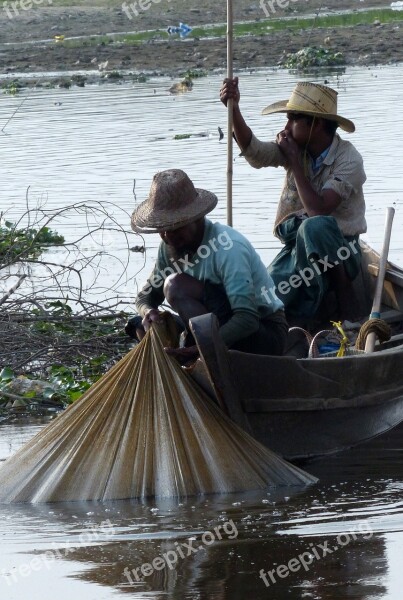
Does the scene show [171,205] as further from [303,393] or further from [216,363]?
[303,393]

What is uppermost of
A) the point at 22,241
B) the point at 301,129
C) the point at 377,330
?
the point at 301,129

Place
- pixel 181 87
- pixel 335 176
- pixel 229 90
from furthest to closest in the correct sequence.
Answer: pixel 181 87
pixel 335 176
pixel 229 90

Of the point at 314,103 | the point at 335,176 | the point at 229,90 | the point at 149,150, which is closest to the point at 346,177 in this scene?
the point at 335,176

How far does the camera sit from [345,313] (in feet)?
21.3

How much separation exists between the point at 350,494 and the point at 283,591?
110cm

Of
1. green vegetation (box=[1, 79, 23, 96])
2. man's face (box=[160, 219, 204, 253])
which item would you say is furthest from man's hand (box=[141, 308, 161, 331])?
green vegetation (box=[1, 79, 23, 96])

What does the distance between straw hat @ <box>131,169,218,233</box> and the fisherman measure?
104cm

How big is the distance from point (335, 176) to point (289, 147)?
0.26m

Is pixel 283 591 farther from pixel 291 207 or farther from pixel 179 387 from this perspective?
pixel 291 207

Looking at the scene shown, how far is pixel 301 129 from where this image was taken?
21.6 ft

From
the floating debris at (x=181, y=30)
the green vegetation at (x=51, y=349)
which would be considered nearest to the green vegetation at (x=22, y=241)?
the green vegetation at (x=51, y=349)

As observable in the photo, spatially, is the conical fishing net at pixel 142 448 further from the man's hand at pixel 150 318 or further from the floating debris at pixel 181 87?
the floating debris at pixel 181 87

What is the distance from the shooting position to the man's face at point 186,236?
524cm

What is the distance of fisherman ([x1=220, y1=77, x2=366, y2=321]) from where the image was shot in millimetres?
6309
